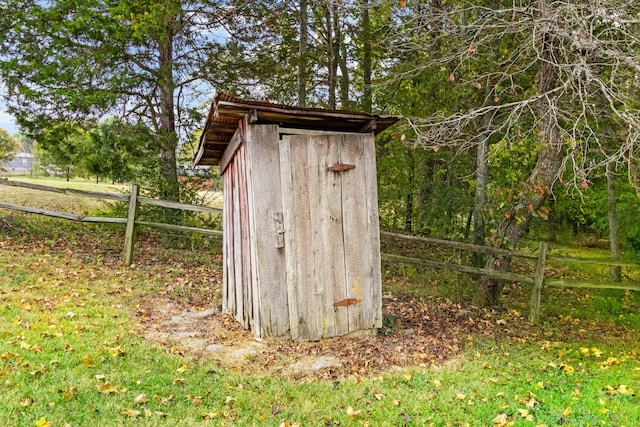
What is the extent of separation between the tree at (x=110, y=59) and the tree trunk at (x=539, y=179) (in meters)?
5.09

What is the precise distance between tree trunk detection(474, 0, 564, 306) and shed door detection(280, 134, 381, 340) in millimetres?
2265

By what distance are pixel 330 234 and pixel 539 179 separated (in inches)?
120

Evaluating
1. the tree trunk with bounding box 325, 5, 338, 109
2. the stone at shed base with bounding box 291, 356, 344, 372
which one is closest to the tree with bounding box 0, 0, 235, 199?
the tree trunk with bounding box 325, 5, 338, 109

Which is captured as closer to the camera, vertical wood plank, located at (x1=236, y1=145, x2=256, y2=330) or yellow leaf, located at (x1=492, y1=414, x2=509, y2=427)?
yellow leaf, located at (x1=492, y1=414, x2=509, y2=427)

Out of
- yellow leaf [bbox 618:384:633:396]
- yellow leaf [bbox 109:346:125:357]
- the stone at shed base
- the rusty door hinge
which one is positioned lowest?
yellow leaf [bbox 618:384:633:396]

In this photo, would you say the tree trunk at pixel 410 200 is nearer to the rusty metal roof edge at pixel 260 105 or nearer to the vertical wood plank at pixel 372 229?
the vertical wood plank at pixel 372 229

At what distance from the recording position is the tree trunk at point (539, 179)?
17.2 ft

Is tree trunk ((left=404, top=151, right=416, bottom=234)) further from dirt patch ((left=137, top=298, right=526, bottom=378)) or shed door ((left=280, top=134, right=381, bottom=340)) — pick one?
shed door ((left=280, top=134, right=381, bottom=340))

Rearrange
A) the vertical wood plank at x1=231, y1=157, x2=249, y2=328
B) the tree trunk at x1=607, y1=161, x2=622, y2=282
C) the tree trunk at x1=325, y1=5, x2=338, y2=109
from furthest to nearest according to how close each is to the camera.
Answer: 1. the tree trunk at x1=325, y1=5, x2=338, y2=109
2. the tree trunk at x1=607, y1=161, x2=622, y2=282
3. the vertical wood plank at x1=231, y1=157, x2=249, y2=328

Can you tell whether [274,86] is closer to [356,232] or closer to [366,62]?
[366,62]

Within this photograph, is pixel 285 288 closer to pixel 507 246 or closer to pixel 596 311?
pixel 507 246

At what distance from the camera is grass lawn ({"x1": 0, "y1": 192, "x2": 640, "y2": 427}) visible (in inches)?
122

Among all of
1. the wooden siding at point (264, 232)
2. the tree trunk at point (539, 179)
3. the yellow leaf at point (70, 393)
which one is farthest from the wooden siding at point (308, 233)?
the tree trunk at point (539, 179)

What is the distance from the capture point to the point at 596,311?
24.4ft
